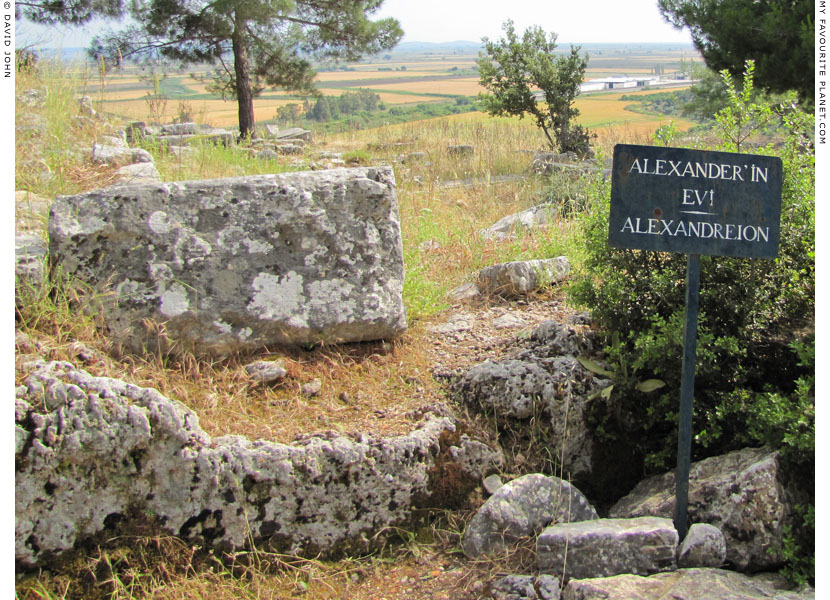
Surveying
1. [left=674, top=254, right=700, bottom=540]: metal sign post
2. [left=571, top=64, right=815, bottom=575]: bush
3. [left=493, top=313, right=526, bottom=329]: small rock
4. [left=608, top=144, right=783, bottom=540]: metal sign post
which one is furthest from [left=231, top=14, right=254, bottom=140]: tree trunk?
[left=674, top=254, right=700, bottom=540]: metal sign post

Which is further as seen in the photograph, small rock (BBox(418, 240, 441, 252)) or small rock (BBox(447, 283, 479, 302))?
small rock (BBox(418, 240, 441, 252))

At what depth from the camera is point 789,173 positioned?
3.05 meters

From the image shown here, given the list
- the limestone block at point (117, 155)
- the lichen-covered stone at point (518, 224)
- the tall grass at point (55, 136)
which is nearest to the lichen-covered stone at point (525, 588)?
the lichen-covered stone at point (518, 224)

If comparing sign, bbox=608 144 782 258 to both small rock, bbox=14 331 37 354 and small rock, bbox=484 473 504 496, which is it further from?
small rock, bbox=14 331 37 354

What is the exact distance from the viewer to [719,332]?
303 centimetres

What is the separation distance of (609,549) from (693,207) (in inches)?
50.1

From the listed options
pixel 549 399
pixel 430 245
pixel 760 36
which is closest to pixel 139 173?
pixel 430 245

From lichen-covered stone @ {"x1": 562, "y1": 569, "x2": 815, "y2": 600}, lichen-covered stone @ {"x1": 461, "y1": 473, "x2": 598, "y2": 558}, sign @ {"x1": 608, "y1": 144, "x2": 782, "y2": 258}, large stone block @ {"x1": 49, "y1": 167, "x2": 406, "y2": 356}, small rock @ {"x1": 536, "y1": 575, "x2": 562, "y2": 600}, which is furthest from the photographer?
large stone block @ {"x1": 49, "y1": 167, "x2": 406, "y2": 356}

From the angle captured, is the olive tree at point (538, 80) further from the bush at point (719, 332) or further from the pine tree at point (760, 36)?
the bush at point (719, 332)

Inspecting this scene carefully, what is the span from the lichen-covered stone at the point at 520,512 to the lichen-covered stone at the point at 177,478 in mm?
282

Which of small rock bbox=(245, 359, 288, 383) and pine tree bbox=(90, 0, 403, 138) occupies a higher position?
pine tree bbox=(90, 0, 403, 138)

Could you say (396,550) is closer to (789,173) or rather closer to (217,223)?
(217,223)

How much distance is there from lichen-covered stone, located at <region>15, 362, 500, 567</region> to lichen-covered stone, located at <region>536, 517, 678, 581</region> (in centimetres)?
61

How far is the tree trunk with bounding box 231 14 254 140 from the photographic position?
11.2 m
